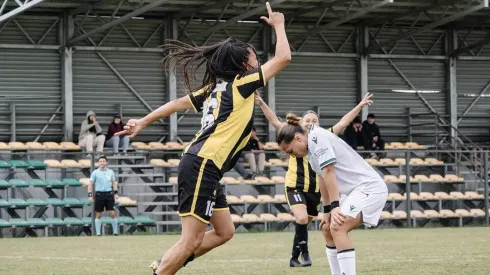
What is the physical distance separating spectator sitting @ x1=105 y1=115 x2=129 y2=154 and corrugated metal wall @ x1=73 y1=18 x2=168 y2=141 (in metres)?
1.84

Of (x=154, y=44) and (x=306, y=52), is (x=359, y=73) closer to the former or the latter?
(x=306, y=52)

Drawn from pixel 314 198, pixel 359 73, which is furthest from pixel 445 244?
pixel 359 73

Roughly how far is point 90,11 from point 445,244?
1615cm

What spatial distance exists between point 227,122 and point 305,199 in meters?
6.45

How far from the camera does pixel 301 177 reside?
46.8ft

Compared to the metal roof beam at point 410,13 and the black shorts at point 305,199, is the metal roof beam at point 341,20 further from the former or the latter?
the black shorts at point 305,199

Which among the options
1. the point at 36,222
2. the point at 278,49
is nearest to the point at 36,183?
the point at 36,222

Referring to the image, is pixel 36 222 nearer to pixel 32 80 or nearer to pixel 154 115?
pixel 32 80

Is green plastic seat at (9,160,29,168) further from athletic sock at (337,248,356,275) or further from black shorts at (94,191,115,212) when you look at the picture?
athletic sock at (337,248,356,275)

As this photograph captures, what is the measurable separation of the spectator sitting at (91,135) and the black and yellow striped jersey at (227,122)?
21617 millimetres

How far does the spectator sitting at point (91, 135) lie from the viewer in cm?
2942

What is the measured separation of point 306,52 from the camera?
35.3 m

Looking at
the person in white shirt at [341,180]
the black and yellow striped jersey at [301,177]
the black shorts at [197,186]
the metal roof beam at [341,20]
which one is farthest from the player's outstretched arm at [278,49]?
the metal roof beam at [341,20]

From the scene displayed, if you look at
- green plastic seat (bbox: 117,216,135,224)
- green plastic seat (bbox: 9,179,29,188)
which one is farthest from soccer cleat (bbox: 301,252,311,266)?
green plastic seat (bbox: 9,179,29,188)
